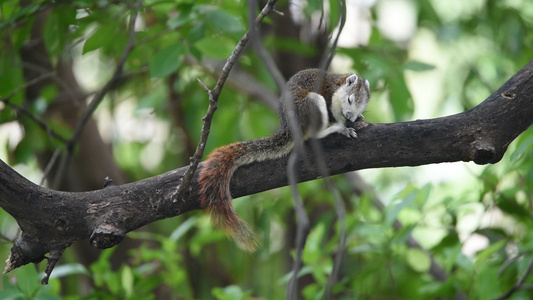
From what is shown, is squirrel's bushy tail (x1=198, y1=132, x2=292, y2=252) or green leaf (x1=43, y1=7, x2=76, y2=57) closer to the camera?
squirrel's bushy tail (x1=198, y1=132, x2=292, y2=252)

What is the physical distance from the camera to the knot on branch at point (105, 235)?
6.63 feet

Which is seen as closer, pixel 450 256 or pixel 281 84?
pixel 281 84

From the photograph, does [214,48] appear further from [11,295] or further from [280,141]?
[11,295]

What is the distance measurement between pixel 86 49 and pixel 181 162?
2218mm

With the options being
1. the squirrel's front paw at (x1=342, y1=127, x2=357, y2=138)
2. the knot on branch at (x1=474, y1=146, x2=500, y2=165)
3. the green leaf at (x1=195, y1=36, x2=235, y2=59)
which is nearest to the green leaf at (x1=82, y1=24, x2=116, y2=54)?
the green leaf at (x1=195, y1=36, x2=235, y2=59)

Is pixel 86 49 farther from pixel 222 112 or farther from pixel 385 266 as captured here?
pixel 385 266

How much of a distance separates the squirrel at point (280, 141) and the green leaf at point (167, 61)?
0.52 m

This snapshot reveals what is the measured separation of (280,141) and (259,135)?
142 cm

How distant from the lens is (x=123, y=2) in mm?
3092

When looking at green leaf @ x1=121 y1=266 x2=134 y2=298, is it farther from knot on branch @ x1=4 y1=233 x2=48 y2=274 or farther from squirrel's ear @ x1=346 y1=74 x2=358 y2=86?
squirrel's ear @ x1=346 y1=74 x2=358 y2=86

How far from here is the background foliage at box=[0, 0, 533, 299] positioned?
2.95 m

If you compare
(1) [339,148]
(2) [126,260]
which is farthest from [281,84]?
(2) [126,260]

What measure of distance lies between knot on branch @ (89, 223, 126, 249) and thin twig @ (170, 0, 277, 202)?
23cm

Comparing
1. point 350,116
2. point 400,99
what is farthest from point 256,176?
point 400,99
